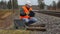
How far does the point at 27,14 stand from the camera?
33.9 feet

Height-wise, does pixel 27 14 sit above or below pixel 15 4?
below

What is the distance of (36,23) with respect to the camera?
407 inches

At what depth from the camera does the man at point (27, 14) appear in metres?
10.3

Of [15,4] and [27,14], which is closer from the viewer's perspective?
[27,14]

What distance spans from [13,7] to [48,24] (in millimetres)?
1006

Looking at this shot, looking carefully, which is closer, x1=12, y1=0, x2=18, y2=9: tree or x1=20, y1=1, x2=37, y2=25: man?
x1=20, y1=1, x2=37, y2=25: man

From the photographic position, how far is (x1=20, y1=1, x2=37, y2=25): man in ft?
33.8

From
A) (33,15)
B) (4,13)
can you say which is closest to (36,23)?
(33,15)

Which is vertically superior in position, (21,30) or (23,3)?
(23,3)

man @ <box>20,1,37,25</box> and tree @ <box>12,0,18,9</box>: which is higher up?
tree @ <box>12,0,18,9</box>

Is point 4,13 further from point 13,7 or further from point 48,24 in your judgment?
point 48,24

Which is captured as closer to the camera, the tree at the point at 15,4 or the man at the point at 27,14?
the man at the point at 27,14

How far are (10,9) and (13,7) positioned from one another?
0.10 metres

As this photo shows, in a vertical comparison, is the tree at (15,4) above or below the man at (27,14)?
above
